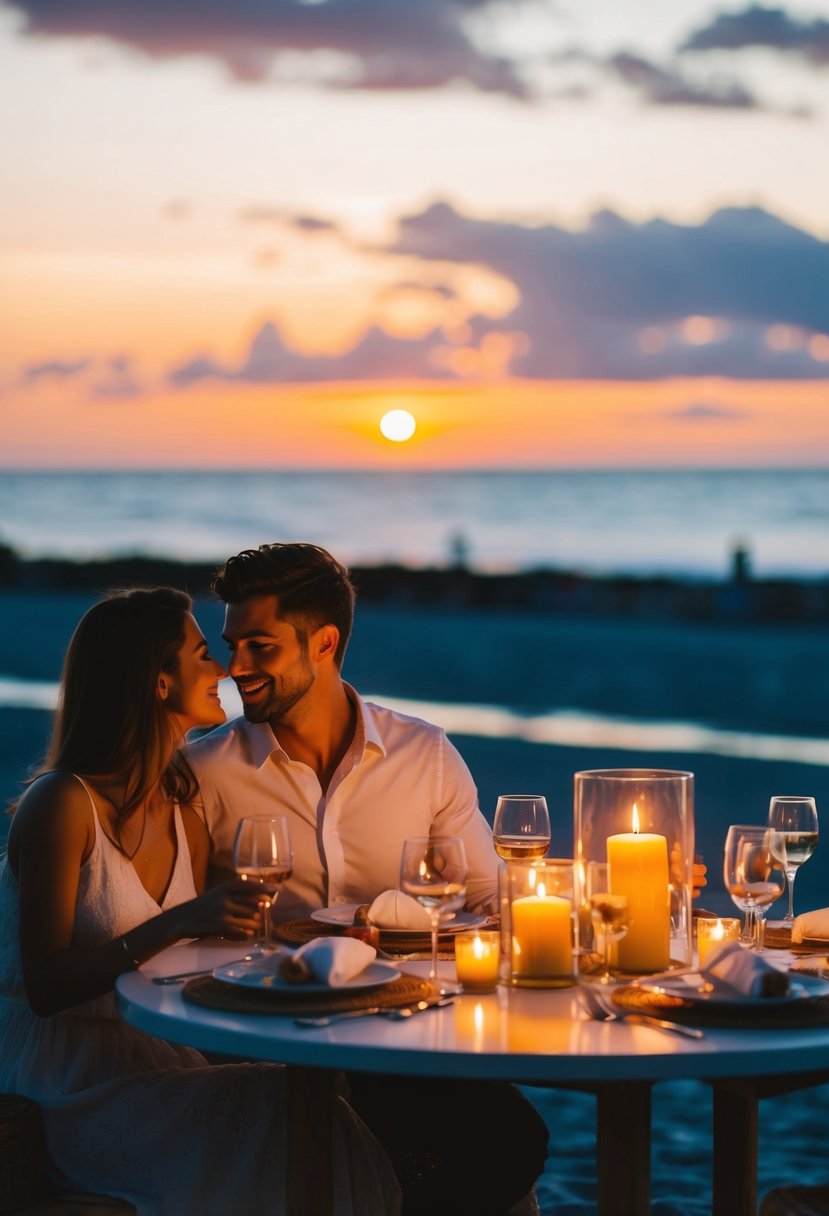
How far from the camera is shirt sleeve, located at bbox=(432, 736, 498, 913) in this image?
390 cm

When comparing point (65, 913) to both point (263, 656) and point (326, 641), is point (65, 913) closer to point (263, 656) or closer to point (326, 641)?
point (263, 656)

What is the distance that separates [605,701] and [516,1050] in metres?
12.2

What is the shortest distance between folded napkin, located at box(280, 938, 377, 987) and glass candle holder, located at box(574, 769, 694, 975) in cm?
44

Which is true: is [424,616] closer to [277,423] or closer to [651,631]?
[651,631]

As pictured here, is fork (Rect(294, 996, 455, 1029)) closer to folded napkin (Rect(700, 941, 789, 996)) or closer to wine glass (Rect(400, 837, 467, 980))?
wine glass (Rect(400, 837, 467, 980))

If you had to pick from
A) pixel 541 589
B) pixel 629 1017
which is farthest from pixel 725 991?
pixel 541 589

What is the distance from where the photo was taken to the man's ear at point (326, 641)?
12.8ft

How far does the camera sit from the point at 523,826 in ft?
10.8

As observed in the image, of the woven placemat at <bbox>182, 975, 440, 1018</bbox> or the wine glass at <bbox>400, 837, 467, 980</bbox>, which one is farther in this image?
the wine glass at <bbox>400, 837, 467, 980</bbox>

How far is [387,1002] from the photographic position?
2.59m

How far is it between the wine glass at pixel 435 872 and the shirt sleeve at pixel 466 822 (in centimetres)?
118

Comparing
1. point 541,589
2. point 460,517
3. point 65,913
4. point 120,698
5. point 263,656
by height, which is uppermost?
point 460,517

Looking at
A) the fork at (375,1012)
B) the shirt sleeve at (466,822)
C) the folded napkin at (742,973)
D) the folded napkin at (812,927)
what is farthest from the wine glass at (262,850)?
the shirt sleeve at (466,822)

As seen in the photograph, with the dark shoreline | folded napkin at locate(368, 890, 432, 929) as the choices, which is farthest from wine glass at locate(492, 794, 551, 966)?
the dark shoreline
